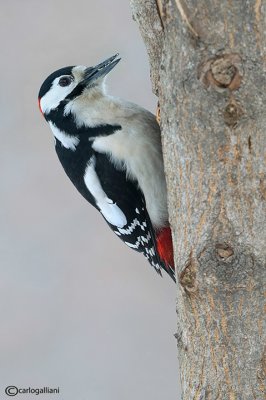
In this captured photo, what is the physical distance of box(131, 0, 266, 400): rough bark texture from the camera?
1703 mm

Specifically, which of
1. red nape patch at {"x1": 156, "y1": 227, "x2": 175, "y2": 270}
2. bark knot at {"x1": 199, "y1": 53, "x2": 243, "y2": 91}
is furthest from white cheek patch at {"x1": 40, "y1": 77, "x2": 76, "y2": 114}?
bark knot at {"x1": 199, "y1": 53, "x2": 243, "y2": 91}

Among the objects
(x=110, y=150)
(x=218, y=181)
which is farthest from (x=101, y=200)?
(x=218, y=181)

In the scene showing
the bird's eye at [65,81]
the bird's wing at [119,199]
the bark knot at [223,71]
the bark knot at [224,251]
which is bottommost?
the bark knot at [224,251]

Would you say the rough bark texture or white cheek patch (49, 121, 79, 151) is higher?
white cheek patch (49, 121, 79, 151)

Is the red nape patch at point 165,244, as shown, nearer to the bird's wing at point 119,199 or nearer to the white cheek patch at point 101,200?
the bird's wing at point 119,199

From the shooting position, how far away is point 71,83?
2660 millimetres

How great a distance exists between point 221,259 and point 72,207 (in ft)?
7.60

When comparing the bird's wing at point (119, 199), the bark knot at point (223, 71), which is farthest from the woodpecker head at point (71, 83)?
the bark knot at point (223, 71)

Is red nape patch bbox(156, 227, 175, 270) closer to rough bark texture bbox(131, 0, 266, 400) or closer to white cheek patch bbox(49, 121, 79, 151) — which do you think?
white cheek patch bbox(49, 121, 79, 151)

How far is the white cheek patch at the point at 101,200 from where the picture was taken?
2609 millimetres

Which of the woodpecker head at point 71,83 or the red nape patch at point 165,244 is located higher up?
the woodpecker head at point 71,83

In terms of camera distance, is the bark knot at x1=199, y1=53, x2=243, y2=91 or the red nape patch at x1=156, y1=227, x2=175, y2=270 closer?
the bark knot at x1=199, y1=53, x2=243, y2=91

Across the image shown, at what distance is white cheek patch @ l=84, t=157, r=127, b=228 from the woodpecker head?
244 mm

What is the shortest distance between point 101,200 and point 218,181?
0.92 meters
